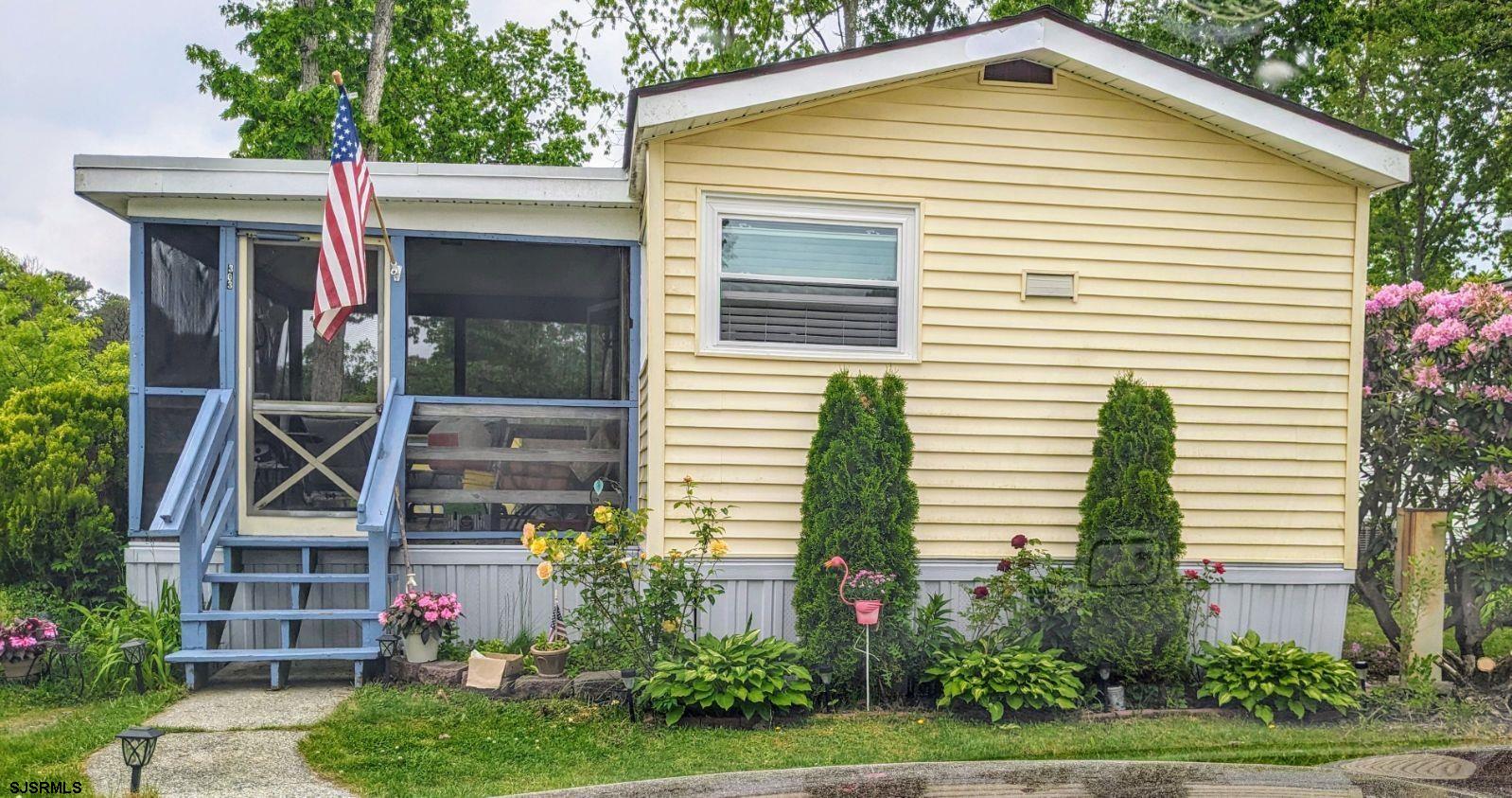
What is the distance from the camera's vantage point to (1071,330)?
565cm

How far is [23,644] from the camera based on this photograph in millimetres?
5227

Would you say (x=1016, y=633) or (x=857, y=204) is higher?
(x=857, y=204)

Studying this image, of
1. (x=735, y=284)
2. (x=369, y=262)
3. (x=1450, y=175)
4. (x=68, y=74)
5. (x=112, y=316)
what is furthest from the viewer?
(x=112, y=316)

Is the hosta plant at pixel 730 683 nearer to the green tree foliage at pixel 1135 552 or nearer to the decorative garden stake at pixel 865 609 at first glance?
the decorative garden stake at pixel 865 609

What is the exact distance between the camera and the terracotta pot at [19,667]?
5277 mm

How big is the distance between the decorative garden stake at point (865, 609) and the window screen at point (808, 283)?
133 centimetres

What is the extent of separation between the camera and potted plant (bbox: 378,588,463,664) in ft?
17.4

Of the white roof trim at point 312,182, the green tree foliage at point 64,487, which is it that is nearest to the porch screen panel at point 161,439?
the green tree foliage at point 64,487

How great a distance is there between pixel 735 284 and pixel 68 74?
10515 mm

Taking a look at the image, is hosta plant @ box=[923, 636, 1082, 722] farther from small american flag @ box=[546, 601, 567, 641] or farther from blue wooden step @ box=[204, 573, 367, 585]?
blue wooden step @ box=[204, 573, 367, 585]

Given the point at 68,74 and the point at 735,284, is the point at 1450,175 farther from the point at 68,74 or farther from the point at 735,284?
the point at 68,74

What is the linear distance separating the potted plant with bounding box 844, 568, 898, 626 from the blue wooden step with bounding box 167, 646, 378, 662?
8.73ft

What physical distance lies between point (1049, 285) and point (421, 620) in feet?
13.2

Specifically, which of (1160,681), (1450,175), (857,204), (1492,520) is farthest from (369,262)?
(1450,175)
